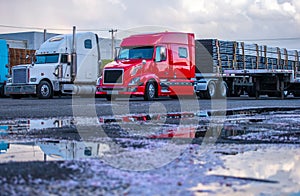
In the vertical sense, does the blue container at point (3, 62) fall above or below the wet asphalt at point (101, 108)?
above

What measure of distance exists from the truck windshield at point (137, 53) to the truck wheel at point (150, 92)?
128 cm

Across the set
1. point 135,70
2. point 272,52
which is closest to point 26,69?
point 135,70

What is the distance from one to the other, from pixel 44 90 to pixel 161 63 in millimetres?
6777

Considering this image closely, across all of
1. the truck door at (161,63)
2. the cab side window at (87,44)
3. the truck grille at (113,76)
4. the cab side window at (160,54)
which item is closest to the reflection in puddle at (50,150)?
the truck grille at (113,76)

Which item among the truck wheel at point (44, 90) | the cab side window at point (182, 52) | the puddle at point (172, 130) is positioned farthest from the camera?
the truck wheel at point (44, 90)

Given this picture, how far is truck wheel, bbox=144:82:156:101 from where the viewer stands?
2062 cm

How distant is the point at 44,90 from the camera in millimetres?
25234

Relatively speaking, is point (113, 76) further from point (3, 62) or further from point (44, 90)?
point (3, 62)

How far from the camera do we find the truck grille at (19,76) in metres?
25.8

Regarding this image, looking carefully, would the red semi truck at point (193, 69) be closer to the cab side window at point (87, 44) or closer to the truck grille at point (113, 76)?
the truck grille at point (113, 76)

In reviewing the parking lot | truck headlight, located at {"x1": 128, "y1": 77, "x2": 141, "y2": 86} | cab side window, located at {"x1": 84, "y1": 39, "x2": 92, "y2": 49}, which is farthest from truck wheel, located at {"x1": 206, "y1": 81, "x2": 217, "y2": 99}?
the parking lot

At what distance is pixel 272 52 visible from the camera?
2761cm

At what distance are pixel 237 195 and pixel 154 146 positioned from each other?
8.31 feet

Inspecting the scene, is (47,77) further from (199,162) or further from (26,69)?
(199,162)
